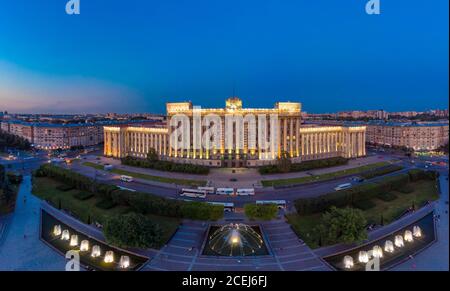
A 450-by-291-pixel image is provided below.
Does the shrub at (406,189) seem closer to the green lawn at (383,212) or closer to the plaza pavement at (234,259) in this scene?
the green lawn at (383,212)

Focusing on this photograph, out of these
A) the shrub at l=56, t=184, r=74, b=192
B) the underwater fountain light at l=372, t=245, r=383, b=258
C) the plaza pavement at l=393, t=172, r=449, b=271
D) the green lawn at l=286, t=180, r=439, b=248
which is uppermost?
the shrub at l=56, t=184, r=74, b=192

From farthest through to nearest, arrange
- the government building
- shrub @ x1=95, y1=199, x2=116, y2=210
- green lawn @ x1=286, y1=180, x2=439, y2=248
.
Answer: the government building → shrub @ x1=95, y1=199, x2=116, y2=210 → green lawn @ x1=286, y1=180, x2=439, y2=248

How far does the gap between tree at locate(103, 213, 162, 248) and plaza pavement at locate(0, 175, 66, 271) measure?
417cm

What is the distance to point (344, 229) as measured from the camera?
22.9 metres

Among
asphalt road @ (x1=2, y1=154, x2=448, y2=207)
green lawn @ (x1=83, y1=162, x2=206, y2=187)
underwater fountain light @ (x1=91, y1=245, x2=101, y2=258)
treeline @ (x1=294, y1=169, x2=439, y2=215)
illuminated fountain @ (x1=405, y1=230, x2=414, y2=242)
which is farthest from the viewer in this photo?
green lawn @ (x1=83, y1=162, x2=206, y2=187)

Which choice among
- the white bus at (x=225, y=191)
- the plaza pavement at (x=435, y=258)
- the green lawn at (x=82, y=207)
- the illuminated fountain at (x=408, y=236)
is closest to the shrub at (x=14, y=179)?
the green lawn at (x=82, y=207)

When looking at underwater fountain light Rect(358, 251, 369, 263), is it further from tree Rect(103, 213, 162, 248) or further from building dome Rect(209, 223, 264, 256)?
tree Rect(103, 213, 162, 248)

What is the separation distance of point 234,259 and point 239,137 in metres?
35.6

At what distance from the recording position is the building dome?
2309 cm

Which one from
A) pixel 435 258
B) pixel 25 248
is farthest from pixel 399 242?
pixel 25 248

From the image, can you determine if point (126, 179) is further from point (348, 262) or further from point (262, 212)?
point (348, 262)

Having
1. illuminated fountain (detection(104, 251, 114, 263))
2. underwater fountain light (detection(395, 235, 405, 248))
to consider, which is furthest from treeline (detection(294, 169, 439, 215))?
illuminated fountain (detection(104, 251, 114, 263))

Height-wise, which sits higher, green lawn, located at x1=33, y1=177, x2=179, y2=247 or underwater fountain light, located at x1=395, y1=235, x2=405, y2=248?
green lawn, located at x1=33, y1=177, x2=179, y2=247

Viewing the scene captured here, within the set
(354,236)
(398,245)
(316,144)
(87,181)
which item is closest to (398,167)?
(316,144)
